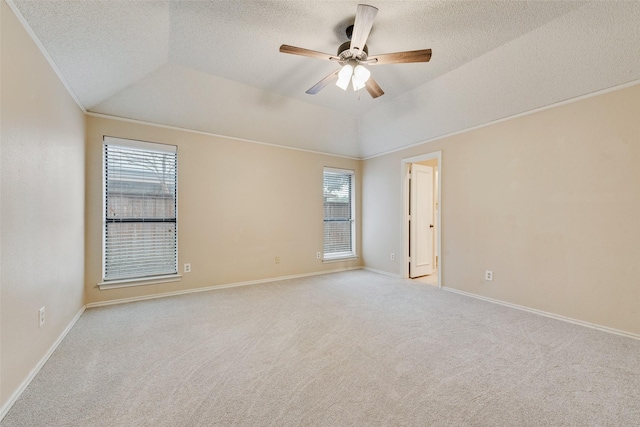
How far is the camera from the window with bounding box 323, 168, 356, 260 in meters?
5.44

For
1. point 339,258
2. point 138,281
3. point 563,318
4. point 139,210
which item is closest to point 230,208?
point 139,210

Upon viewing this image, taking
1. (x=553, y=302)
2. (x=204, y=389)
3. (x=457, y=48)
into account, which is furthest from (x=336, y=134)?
(x=204, y=389)

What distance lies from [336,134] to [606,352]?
4249mm

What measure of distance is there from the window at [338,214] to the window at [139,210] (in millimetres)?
2693

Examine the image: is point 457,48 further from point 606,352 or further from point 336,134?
point 606,352

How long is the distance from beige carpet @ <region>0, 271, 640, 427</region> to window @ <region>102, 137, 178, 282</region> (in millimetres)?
655

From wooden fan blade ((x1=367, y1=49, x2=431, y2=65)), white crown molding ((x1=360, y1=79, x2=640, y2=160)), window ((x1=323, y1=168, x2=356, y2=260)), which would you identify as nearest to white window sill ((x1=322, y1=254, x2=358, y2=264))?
window ((x1=323, y1=168, x2=356, y2=260))

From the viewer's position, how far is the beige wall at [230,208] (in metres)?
3.40

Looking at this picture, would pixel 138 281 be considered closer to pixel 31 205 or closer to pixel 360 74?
pixel 31 205

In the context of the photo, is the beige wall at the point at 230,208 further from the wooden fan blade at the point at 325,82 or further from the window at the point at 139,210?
the wooden fan blade at the point at 325,82

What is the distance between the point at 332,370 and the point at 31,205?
2.44m

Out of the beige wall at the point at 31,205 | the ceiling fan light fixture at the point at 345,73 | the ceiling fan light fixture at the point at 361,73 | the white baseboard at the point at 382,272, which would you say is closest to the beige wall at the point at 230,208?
the beige wall at the point at 31,205

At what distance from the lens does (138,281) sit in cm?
363

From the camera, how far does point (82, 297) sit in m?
3.21
